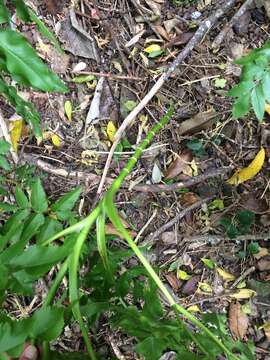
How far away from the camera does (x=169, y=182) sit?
2.06 meters

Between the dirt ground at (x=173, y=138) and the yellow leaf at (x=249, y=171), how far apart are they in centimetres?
2

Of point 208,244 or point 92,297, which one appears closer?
point 92,297

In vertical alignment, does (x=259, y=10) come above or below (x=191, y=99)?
above

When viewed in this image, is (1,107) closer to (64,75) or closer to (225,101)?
(64,75)

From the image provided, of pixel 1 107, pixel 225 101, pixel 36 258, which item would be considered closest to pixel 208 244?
pixel 225 101

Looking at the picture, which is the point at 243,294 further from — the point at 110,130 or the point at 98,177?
the point at 110,130

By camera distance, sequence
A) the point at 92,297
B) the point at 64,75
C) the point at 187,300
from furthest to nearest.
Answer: the point at 64,75
the point at 187,300
the point at 92,297

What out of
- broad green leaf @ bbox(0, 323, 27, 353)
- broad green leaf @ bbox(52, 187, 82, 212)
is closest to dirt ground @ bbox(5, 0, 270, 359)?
broad green leaf @ bbox(52, 187, 82, 212)

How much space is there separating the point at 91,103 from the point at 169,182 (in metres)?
0.41

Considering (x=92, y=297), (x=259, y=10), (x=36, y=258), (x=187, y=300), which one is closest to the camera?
(x=36, y=258)

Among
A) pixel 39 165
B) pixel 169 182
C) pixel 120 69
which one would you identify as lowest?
pixel 169 182

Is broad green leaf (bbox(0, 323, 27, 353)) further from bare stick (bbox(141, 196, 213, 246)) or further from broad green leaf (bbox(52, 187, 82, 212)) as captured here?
bare stick (bbox(141, 196, 213, 246))

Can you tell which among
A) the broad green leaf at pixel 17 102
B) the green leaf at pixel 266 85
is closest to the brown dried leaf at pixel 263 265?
the green leaf at pixel 266 85

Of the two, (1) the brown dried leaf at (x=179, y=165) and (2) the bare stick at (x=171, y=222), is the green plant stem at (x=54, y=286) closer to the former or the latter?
(2) the bare stick at (x=171, y=222)
